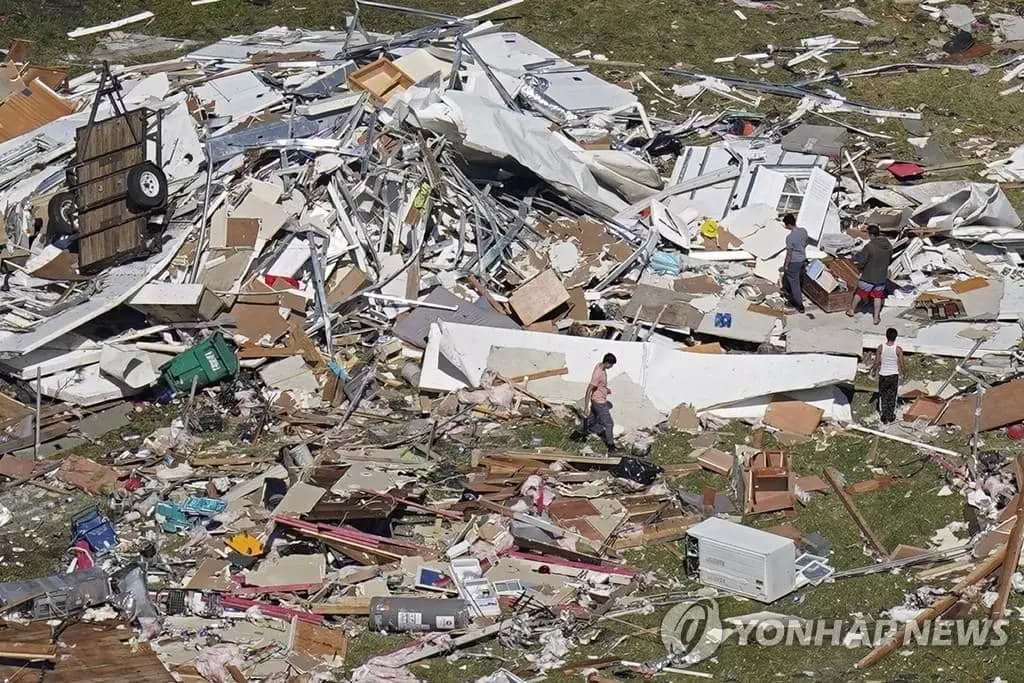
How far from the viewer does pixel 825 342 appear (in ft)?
46.0

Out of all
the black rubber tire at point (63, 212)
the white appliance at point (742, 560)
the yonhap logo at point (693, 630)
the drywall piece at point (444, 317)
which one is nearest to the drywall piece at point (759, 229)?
the drywall piece at point (444, 317)

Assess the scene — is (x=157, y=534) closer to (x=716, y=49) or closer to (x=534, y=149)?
(x=534, y=149)

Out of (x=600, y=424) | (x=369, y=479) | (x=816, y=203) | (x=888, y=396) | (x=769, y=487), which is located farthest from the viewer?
(x=816, y=203)

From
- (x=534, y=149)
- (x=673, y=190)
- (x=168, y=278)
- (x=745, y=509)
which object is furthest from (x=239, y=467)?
(x=673, y=190)

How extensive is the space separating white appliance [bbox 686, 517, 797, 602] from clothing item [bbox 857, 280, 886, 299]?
448cm

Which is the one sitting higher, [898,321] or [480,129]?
[480,129]

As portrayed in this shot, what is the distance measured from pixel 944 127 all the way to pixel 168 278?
11.0m

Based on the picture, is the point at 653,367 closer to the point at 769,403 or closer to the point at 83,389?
the point at 769,403

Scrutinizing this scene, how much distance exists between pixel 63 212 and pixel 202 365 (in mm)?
2892

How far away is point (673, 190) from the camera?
1694 centimetres

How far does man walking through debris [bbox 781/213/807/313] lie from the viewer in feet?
49.2

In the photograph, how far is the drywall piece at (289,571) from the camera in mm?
11094

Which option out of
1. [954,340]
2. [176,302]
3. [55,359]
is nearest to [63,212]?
[55,359]

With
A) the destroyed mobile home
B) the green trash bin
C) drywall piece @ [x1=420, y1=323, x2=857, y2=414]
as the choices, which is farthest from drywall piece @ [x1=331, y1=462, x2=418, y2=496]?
the green trash bin
